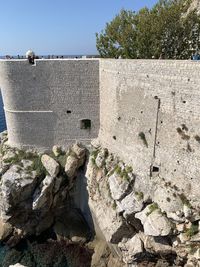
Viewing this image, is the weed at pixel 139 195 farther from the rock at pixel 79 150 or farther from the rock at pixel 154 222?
the rock at pixel 79 150

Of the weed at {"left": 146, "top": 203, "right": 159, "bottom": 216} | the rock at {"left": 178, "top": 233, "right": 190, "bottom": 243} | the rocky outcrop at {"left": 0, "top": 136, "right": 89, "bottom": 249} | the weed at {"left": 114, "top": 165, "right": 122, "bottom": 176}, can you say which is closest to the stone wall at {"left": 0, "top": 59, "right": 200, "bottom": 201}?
the weed at {"left": 114, "top": 165, "right": 122, "bottom": 176}

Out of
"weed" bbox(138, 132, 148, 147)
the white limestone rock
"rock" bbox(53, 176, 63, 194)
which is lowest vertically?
the white limestone rock

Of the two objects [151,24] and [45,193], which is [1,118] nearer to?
[45,193]

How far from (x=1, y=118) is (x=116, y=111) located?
41.1 metres

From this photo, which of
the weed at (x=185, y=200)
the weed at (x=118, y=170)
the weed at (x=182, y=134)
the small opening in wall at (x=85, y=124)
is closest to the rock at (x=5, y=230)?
the small opening in wall at (x=85, y=124)

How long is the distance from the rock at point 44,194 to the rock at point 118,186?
487 centimetres

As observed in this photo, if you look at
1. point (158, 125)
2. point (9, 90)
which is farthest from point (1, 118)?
point (158, 125)

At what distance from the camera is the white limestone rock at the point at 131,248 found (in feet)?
68.2

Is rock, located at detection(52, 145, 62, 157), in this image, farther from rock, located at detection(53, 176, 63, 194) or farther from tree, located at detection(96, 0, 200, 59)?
tree, located at detection(96, 0, 200, 59)

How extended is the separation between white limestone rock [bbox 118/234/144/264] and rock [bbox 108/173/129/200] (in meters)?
2.80

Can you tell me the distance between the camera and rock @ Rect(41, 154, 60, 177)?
2502 centimetres

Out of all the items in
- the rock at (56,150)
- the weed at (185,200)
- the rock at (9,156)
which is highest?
the weed at (185,200)

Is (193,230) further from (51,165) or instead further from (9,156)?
(9,156)

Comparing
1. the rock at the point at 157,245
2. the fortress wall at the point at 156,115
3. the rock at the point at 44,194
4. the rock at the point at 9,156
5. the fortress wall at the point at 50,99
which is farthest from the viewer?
the rock at the point at 9,156
